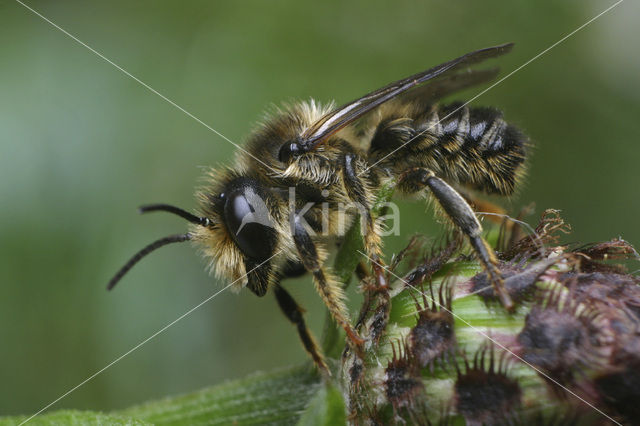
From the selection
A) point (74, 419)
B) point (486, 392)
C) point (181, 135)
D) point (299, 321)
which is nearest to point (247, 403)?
point (299, 321)

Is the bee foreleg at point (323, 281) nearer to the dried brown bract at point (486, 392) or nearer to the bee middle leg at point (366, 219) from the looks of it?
the bee middle leg at point (366, 219)

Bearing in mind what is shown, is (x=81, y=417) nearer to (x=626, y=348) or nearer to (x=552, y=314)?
(x=552, y=314)

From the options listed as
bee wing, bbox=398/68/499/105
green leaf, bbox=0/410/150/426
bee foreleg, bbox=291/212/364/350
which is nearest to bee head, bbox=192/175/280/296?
bee foreleg, bbox=291/212/364/350

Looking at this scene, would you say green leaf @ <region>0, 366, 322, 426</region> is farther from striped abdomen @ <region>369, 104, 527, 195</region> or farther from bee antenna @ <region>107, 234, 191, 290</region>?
striped abdomen @ <region>369, 104, 527, 195</region>

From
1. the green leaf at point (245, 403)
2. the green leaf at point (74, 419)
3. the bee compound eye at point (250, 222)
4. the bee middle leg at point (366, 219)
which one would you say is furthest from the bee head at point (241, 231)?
the green leaf at point (74, 419)

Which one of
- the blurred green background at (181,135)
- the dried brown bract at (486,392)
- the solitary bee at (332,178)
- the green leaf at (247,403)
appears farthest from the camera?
the blurred green background at (181,135)

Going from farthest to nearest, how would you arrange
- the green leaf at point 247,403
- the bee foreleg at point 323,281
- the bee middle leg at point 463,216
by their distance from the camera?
1. the green leaf at point 247,403
2. the bee foreleg at point 323,281
3. the bee middle leg at point 463,216

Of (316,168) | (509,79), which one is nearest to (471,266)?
(316,168)

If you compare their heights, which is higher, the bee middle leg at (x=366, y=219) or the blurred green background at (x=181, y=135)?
the blurred green background at (x=181, y=135)
